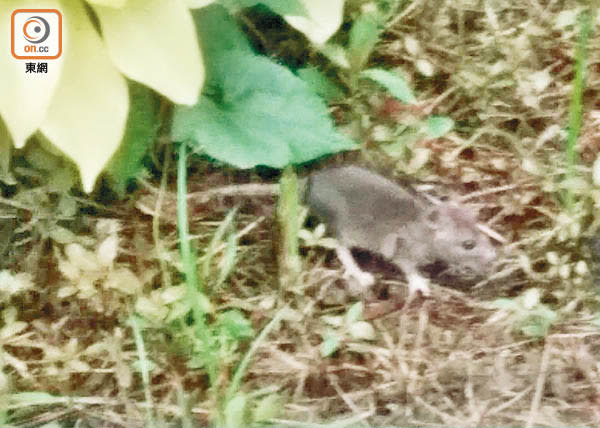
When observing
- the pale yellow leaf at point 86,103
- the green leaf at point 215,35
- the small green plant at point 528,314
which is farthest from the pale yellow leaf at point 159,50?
the small green plant at point 528,314

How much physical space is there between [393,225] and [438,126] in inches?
6.1

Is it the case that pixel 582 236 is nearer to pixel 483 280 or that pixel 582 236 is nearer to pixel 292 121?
pixel 483 280

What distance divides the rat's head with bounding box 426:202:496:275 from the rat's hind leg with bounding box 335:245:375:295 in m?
0.11

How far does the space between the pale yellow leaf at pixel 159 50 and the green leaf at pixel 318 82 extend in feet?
0.90

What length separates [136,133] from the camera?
0.98 metres

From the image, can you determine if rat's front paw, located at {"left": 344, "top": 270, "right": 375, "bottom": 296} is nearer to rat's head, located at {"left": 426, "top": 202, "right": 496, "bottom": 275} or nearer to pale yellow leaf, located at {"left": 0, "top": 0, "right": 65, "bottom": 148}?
rat's head, located at {"left": 426, "top": 202, "right": 496, "bottom": 275}

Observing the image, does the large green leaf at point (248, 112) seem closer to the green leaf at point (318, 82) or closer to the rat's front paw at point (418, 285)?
the green leaf at point (318, 82)

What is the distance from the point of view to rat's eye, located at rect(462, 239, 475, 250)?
106 centimetres

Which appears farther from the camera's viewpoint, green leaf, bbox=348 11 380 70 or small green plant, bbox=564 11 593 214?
green leaf, bbox=348 11 380 70

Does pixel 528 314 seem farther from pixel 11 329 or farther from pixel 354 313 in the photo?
pixel 11 329

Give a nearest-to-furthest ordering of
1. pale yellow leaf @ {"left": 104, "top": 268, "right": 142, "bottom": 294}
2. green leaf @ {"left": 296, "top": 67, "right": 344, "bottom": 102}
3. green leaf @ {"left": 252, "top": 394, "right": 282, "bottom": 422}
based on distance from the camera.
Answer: green leaf @ {"left": 252, "top": 394, "right": 282, "bottom": 422}
pale yellow leaf @ {"left": 104, "top": 268, "right": 142, "bottom": 294}
green leaf @ {"left": 296, "top": 67, "right": 344, "bottom": 102}

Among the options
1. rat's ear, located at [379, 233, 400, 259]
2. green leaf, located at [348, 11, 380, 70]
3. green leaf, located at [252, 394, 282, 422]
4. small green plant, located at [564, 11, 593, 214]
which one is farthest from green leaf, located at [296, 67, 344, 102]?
green leaf, located at [252, 394, 282, 422]

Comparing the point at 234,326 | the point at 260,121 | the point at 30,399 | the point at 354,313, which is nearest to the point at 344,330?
the point at 354,313

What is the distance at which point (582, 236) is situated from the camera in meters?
1.06
